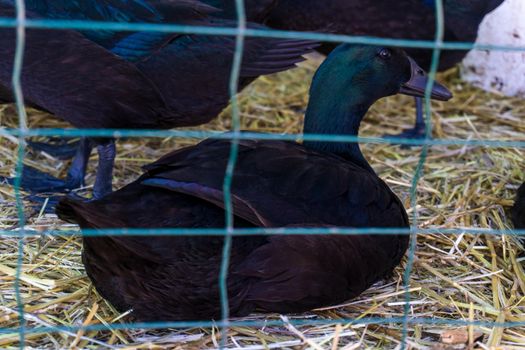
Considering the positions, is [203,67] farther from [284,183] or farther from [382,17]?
[382,17]

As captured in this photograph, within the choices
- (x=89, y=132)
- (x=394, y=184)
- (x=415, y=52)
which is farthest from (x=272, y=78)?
(x=89, y=132)

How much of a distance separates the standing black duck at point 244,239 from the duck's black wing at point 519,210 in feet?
2.10

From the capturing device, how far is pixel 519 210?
136 inches

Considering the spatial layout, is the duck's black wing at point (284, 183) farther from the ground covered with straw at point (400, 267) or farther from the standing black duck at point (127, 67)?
Answer: the standing black duck at point (127, 67)

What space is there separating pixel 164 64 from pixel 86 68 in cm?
34

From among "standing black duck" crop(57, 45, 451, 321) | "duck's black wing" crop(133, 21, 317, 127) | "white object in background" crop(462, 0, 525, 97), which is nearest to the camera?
"standing black duck" crop(57, 45, 451, 321)

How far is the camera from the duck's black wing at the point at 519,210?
3.41m

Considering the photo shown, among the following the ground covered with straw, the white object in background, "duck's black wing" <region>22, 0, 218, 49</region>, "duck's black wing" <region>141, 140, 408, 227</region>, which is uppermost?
"duck's black wing" <region>22, 0, 218, 49</region>

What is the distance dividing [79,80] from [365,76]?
43.9 inches

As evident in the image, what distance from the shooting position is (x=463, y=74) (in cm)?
538

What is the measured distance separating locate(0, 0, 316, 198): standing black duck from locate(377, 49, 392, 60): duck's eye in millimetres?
559

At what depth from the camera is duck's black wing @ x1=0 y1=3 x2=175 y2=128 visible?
3.22m

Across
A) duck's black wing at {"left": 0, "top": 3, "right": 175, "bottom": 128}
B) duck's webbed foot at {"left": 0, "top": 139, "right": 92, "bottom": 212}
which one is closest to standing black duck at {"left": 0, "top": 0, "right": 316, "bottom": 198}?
duck's black wing at {"left": 0, "top": 3, "right": 175, "bottom": 128}

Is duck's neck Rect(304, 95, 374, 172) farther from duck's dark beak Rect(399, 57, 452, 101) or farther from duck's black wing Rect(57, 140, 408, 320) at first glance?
duck's black wing Rect(57, 140, 408, 320)
